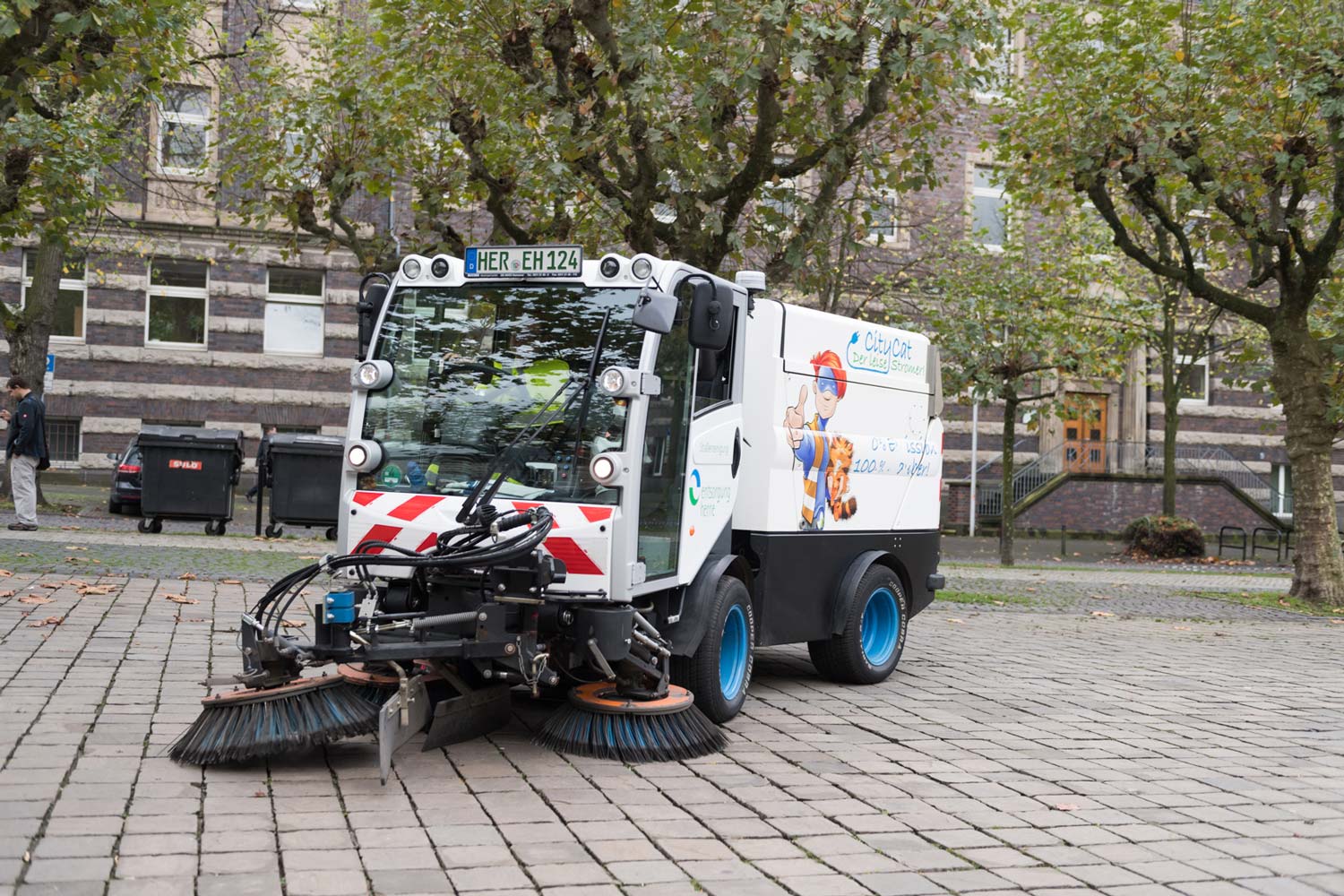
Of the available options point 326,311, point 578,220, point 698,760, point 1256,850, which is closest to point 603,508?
point 698,760

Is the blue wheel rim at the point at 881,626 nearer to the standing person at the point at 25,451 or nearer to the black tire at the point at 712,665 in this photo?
the black tire at the point at 712,665

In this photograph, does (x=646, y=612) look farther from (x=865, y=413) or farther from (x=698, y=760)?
(x=865, y=413)

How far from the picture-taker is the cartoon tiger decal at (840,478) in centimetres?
897

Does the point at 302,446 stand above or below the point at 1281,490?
below

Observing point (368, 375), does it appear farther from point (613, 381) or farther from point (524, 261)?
point (613, 381)

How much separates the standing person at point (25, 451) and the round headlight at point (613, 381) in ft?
43.9

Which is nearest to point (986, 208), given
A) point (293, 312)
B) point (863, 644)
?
point (293, 312)

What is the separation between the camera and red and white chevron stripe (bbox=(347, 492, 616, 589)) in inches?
259

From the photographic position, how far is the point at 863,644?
31.4ft

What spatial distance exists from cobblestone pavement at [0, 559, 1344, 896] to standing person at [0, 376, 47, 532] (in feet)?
28.7

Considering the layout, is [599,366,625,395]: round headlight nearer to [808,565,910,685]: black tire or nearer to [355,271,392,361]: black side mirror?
[355,271,392,361]: black side mirror

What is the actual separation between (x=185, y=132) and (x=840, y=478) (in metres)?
19.7

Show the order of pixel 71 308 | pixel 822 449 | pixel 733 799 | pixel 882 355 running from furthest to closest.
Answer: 1. pixel 71 308
2. pixel 882 355
3. pixel 822 449
4. pixel 733 799

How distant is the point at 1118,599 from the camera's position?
17812 millimetres
